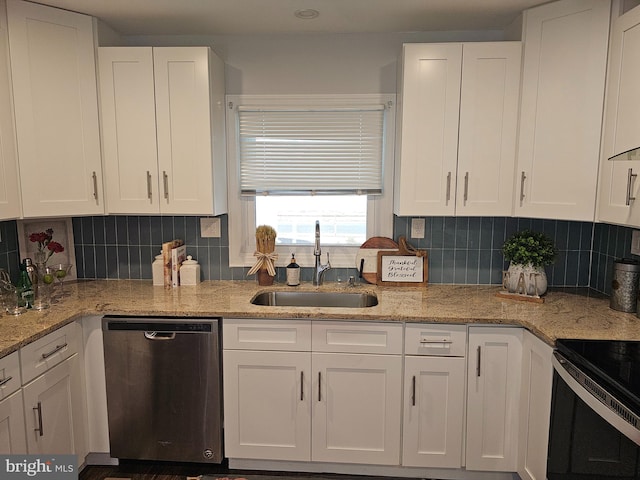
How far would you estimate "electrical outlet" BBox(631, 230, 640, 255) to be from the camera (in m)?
2.30

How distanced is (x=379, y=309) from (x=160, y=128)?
61.1 inches

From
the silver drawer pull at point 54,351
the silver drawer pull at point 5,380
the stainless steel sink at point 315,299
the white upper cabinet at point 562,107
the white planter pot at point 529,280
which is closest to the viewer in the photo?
the silver drawer pull at point 5,380

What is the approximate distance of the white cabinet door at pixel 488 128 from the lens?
239cm

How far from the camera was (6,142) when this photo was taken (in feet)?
7.23

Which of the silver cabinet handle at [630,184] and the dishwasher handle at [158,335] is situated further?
the dishwasher handle at [158,335]

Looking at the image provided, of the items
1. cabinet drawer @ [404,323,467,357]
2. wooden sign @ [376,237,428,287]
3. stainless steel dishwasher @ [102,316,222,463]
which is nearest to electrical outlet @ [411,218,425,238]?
wooden sign @ [376,237,428,287]

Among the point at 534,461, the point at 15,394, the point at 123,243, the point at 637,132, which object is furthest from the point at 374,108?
the point at 15,394

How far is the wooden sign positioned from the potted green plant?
0.49 metres

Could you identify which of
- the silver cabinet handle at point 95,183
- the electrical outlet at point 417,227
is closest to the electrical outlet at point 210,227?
the silver cabinet handle at point 95,183

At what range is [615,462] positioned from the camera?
1452mm

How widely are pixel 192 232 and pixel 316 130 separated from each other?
102 cm

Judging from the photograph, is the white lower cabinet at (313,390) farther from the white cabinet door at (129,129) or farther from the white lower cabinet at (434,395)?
the white cabinet door at (129,129)

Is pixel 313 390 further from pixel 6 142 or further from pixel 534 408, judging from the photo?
pixel 6 142

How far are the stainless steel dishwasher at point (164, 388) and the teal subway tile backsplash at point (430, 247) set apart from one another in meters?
0.70
